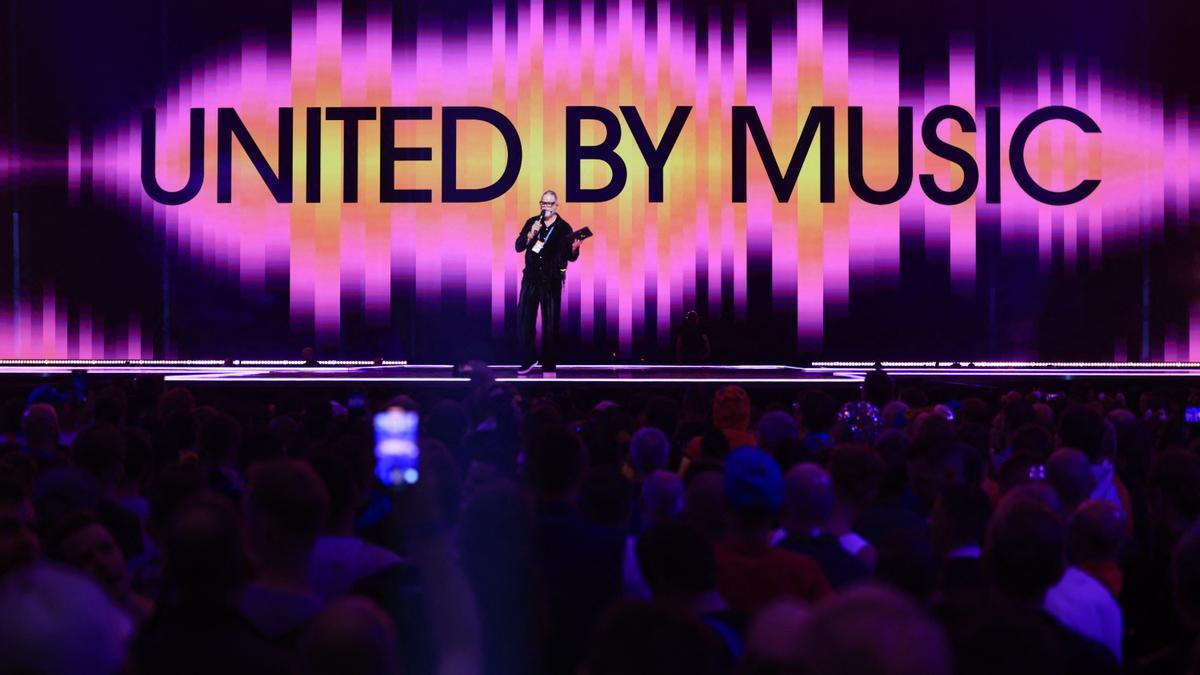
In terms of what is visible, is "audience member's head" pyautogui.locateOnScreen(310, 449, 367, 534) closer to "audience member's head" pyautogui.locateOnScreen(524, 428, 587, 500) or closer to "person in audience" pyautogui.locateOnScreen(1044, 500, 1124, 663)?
"audience member's head" pyautogui.locateOnScreen(524, 428, 587, 500)

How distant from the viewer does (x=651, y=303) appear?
41.5 feet

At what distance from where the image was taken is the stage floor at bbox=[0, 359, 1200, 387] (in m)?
9.27

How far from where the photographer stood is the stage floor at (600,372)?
365 inches

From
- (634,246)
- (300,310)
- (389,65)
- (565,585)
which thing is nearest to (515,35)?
(389,65)

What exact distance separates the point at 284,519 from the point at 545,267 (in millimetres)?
8149

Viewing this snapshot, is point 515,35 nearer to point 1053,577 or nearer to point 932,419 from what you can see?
point 932,419

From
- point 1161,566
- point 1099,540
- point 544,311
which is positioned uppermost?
point 544,311

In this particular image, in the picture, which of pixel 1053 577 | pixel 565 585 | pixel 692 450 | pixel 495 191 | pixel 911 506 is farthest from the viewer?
pixel 495 191

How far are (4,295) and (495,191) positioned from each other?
511cm

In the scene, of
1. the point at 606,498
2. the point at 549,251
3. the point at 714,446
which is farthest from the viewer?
the point at 549,251

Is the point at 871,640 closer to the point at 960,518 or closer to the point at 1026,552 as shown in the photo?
the point at 1026,552

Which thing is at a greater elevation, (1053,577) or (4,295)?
(4,295)

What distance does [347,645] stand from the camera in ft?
5.08

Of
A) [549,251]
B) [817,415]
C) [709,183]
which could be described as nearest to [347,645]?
[817,415]
